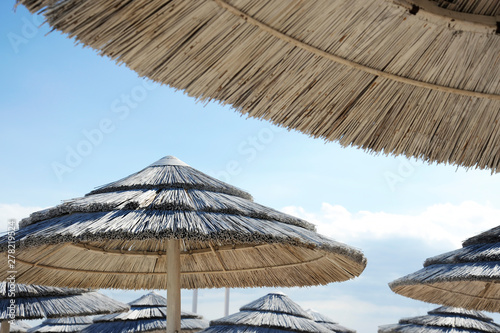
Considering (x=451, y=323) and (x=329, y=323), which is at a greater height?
(x=329, y=323)

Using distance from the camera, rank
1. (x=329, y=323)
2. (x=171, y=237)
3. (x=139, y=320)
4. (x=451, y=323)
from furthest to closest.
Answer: (x=329, y=323) < (x=451, y=323) < (x=139, y=320) < (x=171, y=237)

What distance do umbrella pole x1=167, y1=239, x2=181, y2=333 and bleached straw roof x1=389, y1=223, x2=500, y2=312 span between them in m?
2.55

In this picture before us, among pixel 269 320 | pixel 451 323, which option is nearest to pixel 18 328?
pixel 269 320

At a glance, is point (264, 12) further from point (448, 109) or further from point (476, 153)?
point (476, 153)

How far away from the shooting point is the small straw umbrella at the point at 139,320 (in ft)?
23.0

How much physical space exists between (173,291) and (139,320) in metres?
3.56

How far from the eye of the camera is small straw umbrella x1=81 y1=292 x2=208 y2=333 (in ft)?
23.0

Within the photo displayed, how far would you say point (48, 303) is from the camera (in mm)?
5914

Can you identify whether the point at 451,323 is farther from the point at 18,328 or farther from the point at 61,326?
the point at 18,328

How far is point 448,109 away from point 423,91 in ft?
0.52

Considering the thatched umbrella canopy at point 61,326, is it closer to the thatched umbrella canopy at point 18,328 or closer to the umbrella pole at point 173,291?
the thatched umbrella canopy at point 18,328

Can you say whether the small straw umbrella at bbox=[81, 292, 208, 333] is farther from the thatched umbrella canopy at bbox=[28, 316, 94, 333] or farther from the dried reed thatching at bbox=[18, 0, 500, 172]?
the dried reed thatching at bbox=[18, 0, 500, 172]

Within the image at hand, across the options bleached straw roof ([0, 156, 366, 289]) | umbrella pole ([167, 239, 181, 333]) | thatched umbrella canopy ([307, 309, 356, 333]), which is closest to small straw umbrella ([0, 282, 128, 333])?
bleached straw roof ([0, 156, 366, 289])

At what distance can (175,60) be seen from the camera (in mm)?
1675
